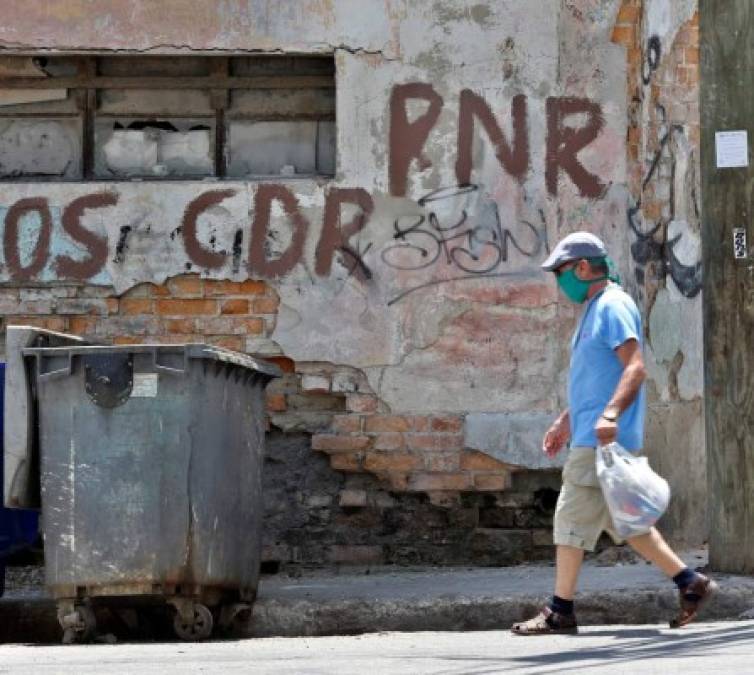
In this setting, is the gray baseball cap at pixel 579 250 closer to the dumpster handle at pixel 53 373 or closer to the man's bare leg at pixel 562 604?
the man's bare leg at pixel 562 604

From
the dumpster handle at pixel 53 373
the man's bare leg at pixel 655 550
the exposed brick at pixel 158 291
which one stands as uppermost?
the exposed brick at pixel 158 291

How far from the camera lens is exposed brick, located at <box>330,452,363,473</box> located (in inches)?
444

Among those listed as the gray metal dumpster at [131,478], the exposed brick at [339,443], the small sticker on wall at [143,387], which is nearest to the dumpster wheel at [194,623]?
the gray metal dumpster at [131,478]

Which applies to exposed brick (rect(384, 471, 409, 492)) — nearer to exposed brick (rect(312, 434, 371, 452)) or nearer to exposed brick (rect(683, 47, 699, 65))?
exposed brick (rect(312, 434, 371, 452))

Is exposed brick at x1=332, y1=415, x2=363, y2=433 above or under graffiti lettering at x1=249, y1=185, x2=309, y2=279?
under

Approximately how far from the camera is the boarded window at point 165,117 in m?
11.5

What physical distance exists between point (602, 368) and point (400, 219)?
3.24 m

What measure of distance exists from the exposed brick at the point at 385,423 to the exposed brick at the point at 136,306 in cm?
130

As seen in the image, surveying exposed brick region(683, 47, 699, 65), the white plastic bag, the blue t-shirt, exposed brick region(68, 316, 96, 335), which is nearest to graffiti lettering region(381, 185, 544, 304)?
exposed brick region(683, 47, 699, 65)

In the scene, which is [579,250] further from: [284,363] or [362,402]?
[284,363]

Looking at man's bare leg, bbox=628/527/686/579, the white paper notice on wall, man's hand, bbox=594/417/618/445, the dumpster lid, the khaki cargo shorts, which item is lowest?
man's bare leg, bbox=628/527/686/579

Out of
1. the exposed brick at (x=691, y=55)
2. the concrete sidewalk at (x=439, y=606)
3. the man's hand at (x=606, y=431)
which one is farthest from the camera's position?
the exposed brick at (x=691, y=55)

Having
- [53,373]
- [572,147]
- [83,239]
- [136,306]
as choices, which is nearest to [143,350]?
[53,373]

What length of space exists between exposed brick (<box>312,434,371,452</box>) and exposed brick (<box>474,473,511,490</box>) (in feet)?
2.01
